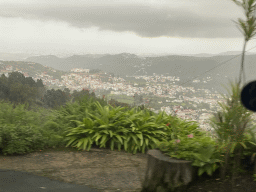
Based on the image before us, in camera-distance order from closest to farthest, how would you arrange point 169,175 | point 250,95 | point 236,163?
point 250,95 → point 169,175 → point 236,163

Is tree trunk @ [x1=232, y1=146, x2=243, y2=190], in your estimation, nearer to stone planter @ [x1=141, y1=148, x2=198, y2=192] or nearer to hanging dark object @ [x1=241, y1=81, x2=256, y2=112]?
stone planter @ [x1=141, y1=148, x2=198, y2=192]

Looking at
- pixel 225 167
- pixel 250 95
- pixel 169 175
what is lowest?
pixel 169 175

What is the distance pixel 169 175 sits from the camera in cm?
339

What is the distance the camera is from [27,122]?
19.0 ft

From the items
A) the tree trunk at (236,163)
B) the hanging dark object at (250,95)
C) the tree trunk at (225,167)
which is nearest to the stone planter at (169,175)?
the tree trunk at (225,167)

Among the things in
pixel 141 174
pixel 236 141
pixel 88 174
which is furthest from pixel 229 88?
pixel 88 174

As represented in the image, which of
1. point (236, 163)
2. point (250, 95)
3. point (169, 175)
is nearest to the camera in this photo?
point (250, 95)

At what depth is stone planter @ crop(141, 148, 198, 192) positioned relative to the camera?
3377 mm

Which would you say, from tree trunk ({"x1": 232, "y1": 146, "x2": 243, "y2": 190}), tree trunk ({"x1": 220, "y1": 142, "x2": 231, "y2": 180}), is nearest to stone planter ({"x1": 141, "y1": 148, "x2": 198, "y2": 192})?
tree trunk ({"x1": 220, "y1": 142, "x2": 231, "y2": 180})

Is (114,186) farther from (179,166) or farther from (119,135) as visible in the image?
(119,135)

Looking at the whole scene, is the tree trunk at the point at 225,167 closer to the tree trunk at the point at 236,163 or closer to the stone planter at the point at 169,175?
the tree trunk at the point at 236,163


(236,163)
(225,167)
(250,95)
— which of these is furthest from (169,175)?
(250,95)

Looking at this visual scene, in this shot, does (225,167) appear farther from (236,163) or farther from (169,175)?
(169,175)

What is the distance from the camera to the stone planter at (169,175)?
3.38 metres
